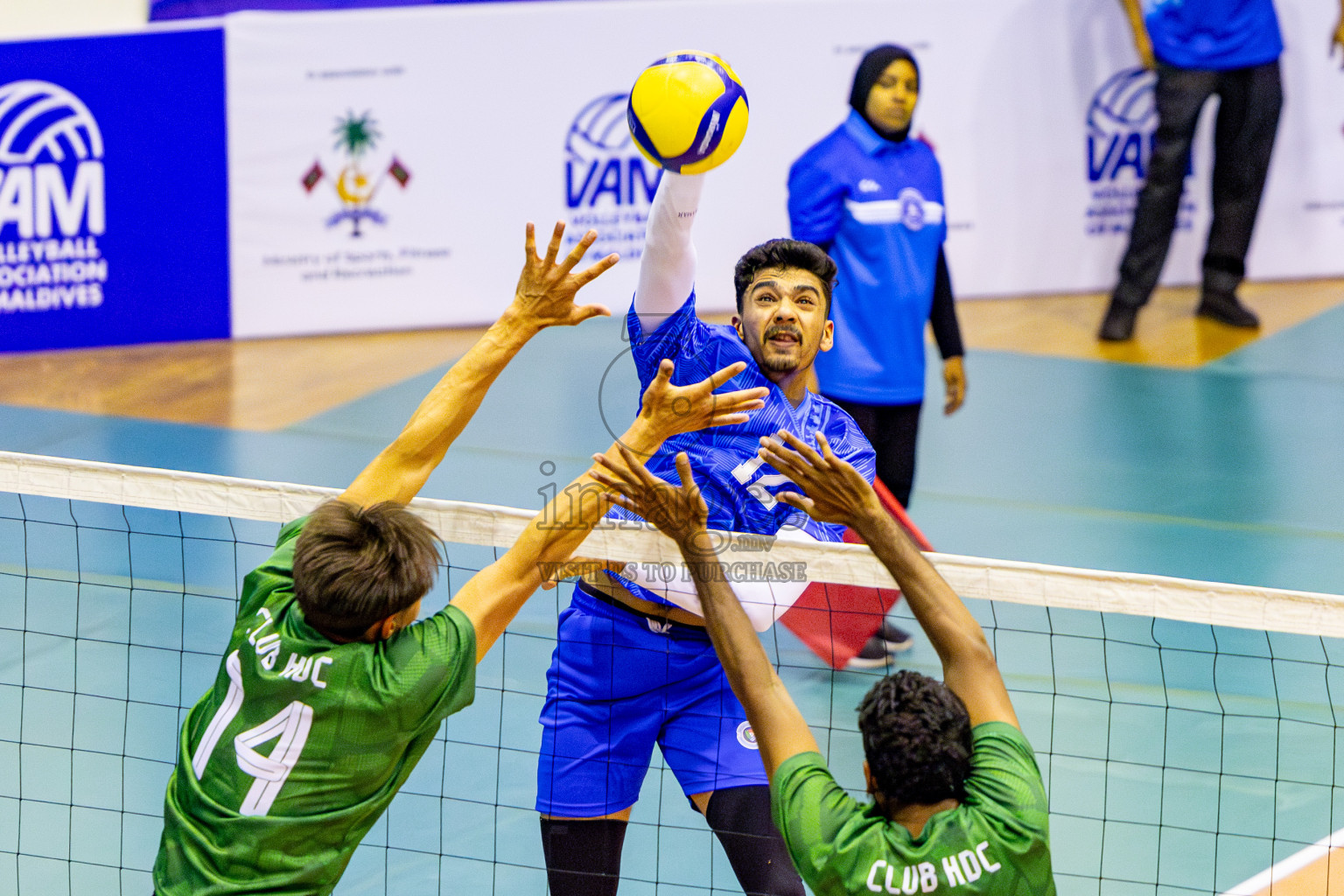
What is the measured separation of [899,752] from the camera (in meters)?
2.79

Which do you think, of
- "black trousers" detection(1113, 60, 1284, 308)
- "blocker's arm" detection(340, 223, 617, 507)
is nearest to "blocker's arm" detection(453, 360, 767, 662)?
"blocker's arm" detection(340, 223, 617, 507)

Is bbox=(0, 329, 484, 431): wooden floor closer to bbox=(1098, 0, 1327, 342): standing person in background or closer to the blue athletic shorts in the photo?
bbox=(1098, 0, 1327, 342): standing person in background

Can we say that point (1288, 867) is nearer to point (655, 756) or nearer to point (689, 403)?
point (655, 756)

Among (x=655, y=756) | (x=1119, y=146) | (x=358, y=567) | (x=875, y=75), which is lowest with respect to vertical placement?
(x=655, y=756)

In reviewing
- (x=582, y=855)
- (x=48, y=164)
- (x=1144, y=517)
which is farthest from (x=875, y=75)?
(x=48, y=164)

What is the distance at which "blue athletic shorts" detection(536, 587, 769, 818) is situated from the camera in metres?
4.06

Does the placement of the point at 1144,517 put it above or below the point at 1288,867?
above

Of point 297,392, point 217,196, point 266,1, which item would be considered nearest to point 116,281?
point 217,196

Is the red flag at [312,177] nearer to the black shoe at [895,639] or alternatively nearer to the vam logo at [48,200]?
the vam logo at [48,200]

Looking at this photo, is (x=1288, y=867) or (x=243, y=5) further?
(x=243, y=5)

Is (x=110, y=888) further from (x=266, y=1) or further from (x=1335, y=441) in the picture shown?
(x=266, y=1)

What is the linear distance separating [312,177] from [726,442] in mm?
7857

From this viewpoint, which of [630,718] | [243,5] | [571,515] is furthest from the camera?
[243,5]

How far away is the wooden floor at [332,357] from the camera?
9.86 m
